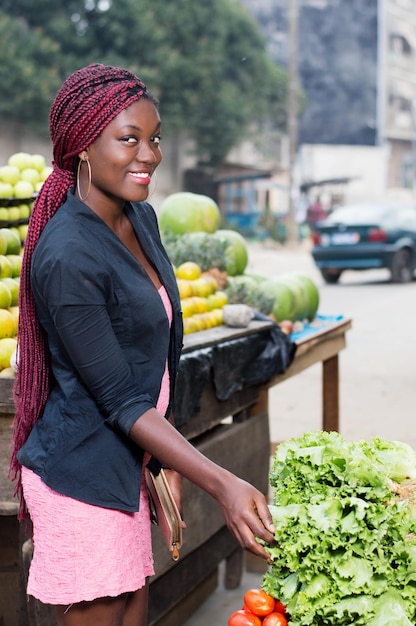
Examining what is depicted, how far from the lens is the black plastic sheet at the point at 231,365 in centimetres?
370

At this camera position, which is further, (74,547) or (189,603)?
(189,603)

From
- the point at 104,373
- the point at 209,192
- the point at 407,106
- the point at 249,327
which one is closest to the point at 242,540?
the point at 104,373

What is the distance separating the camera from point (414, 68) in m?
58.1

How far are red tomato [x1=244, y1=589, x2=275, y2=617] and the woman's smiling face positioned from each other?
1.02 meters

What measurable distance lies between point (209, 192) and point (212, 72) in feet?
19.0

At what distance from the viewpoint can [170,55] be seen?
30234 millimetres

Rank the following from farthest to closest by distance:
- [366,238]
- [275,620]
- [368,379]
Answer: [366,238], [368,379], [275,620]

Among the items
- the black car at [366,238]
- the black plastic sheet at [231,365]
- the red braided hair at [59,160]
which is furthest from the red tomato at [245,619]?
the black car at [366,238]

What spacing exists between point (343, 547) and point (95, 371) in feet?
2.30

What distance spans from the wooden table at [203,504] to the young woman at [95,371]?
2.37 feet

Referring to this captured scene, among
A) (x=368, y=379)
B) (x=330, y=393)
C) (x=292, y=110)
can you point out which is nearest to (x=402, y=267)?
(x=368, y=379)

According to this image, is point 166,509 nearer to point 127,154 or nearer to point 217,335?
point 127,154

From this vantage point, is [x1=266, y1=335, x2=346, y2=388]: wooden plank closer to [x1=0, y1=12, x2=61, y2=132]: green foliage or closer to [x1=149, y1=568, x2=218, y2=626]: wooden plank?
[x1=149, y1=568, x2=218, y2=626]: wooden plank

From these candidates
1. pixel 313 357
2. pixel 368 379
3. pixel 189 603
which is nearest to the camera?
pixel 189 603
